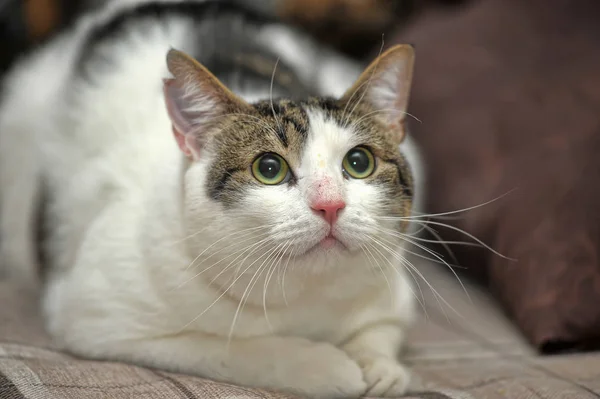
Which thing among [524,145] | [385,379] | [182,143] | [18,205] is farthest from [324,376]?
[18,205]

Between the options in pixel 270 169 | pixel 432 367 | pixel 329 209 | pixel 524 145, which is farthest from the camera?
pixel 524 145

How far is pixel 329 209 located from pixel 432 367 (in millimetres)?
547

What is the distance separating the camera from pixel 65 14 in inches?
89.5

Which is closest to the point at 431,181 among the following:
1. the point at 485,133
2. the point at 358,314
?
the point at 485,133

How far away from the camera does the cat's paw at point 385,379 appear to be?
3.79ft

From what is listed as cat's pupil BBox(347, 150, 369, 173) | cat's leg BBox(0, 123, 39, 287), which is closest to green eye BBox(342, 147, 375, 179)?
cat's pupil BBox(347, 150, 369, 173)

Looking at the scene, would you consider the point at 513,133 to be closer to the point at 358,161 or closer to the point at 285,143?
the point at 358,161

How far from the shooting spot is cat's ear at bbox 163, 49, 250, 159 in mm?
1121

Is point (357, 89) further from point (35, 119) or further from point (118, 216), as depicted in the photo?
point (35, 119)

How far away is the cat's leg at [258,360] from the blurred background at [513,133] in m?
0.56

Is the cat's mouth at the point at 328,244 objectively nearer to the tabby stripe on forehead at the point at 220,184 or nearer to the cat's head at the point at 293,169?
the cat's head at the point at 293,169

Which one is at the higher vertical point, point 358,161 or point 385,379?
point 358,161

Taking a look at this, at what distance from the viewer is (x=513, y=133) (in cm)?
179

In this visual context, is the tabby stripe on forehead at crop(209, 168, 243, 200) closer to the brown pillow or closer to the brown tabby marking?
the brown tabby marking
